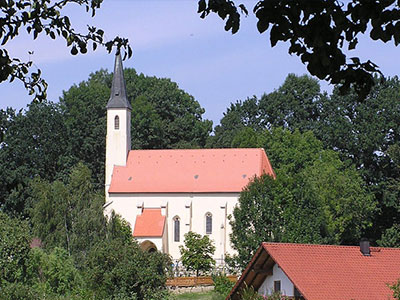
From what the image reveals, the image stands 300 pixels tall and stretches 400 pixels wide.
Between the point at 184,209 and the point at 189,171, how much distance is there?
244 centimetres

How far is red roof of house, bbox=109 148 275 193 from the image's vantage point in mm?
57531

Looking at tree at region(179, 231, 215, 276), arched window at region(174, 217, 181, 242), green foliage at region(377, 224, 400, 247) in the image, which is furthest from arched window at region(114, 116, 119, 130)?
green foliage at region(377, 224, 400, 247)

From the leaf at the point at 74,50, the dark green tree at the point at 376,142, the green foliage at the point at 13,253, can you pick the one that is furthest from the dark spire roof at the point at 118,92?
the leaf at the point at 74,50

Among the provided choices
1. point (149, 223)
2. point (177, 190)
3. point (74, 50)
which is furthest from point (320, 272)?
point (177, 190)

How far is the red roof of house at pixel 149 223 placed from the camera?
56.8 metres

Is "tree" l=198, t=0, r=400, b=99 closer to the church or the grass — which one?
the grass

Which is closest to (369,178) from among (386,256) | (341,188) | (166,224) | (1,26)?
(341,188)

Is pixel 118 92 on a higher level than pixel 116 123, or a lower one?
higher

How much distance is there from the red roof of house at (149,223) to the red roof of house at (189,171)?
1.38 m

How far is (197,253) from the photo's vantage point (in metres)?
54.0

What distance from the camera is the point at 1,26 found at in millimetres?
7227

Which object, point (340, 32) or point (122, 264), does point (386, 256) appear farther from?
point (340, 32)

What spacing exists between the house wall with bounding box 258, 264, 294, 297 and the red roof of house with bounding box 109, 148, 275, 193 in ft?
91.3

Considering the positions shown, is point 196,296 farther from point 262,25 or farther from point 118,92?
point 262,25
